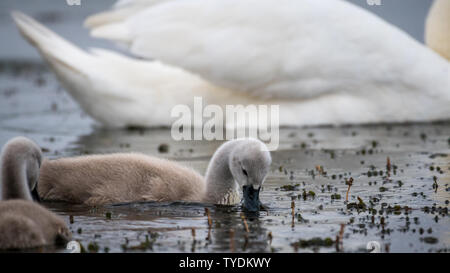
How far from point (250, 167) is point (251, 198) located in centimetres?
29

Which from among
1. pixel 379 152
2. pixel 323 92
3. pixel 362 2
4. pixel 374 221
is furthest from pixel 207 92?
pixel 374 221

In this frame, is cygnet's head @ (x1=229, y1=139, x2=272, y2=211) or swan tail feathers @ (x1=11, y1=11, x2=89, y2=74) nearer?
cygnet's head @ (x1=229, y1=139, x2=272, y2=211)

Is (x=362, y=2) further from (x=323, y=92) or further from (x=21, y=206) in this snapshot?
(x=21, y=206)

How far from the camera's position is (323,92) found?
12336 millimetres

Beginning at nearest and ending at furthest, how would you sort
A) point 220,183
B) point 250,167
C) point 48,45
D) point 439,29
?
point 250,167, point 220,183, point 48,45, point 439,29

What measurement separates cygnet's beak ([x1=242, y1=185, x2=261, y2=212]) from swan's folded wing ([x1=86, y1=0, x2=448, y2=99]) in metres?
4.83

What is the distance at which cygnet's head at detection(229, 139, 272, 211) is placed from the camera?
7.26 meters

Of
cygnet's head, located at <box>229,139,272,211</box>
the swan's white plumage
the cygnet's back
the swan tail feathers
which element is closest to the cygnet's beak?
cygnet's head, located at <box>229,139,272,211</box>

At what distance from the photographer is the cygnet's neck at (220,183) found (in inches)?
305

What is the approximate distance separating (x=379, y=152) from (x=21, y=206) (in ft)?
17.2

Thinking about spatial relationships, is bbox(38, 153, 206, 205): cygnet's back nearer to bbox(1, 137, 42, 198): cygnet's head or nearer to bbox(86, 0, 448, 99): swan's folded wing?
bbox(1, 137, 42, 198): cygnet's head

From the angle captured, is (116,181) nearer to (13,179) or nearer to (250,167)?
(13,179)

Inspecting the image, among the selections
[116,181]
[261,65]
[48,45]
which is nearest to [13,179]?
[116,181]

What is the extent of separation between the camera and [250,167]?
286 inches
